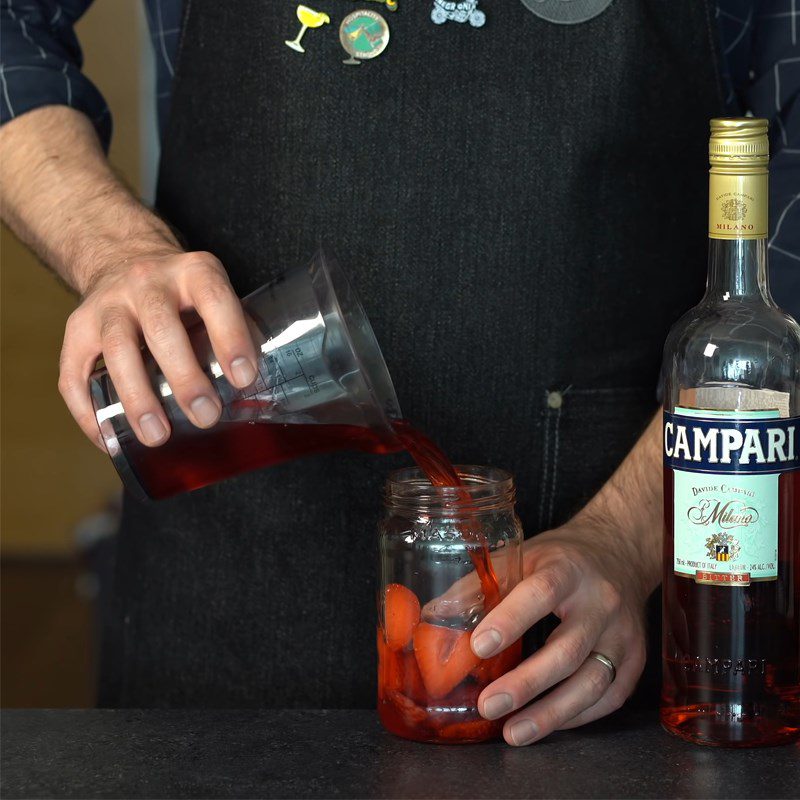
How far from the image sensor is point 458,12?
1.15 metres

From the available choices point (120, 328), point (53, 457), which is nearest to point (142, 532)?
point (120, 328)

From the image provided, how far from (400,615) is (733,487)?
0.79 ft

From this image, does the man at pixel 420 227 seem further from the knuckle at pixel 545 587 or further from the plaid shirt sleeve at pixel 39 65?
the knuckle at pixel 545 587

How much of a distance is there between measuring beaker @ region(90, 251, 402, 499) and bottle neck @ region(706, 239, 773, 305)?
0.78 ft

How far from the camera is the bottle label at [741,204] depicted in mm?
787

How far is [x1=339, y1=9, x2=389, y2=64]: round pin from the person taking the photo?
1148 millimetres

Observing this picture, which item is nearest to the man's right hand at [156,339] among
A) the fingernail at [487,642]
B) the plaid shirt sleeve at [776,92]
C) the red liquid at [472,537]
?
the red liquid at [472,537]

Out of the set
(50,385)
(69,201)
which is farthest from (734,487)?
(50,385)

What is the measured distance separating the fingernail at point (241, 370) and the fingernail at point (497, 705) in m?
0.27

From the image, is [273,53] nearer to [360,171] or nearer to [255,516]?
[360,171]

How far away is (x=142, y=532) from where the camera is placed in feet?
4.29

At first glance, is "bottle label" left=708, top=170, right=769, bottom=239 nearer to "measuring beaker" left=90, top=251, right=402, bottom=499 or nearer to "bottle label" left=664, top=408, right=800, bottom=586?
"bottle label" left=664, top=408, right=800, bottom=586

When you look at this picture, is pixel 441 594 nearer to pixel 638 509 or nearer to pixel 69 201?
pixel 638 509

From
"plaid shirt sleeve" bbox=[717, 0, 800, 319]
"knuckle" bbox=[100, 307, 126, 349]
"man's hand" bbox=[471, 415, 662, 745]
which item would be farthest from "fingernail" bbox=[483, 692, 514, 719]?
"plaid shirt sleeve" bbox=[717, 0, 800, 319]
